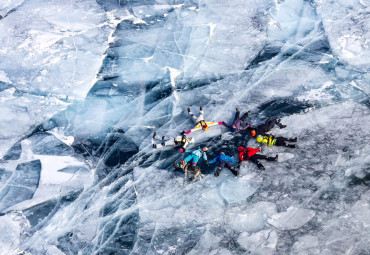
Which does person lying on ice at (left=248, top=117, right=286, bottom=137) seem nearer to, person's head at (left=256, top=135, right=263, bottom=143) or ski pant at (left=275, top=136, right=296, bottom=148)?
person's head at (left=256, top=135, right=263, bottom=143)

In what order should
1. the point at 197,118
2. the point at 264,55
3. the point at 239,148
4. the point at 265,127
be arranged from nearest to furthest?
the point at 239,148, the point at 265,127, the point at 197,118, the point at 264,55

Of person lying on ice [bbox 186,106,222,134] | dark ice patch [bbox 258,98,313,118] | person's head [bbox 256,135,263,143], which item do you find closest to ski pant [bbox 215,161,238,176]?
person's head [bbox 256,135,263,143]

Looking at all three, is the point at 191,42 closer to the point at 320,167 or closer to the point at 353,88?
the point at 353,88

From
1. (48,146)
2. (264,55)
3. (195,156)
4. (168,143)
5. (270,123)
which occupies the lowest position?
(48,146)

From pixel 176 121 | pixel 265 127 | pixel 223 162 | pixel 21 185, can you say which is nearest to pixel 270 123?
pixel 265 127

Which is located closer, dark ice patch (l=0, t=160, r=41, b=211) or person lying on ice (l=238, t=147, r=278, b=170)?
person lying on ice (l=238, t=147, r=278, b=170)

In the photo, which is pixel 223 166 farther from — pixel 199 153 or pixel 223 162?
pixel 199 153
